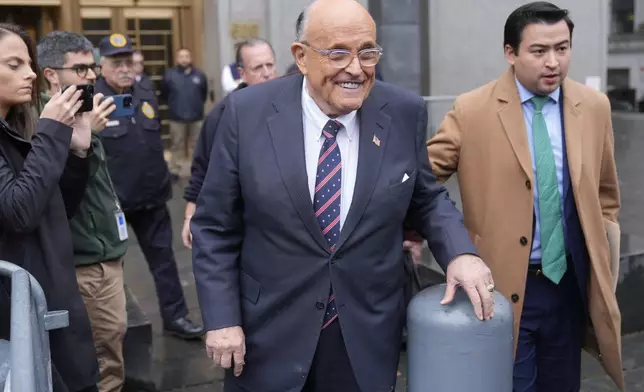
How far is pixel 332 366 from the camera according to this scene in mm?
2582

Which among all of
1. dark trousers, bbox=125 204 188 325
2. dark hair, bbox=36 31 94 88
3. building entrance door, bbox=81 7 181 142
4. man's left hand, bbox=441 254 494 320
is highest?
building entrance door, bbox=81 7 181 142


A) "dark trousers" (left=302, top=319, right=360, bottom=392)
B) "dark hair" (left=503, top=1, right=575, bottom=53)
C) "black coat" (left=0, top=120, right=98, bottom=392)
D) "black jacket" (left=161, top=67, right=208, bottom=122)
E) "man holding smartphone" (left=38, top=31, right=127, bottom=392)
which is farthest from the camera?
"black jacket" (left=161, top=67, right=208, bottom=122)

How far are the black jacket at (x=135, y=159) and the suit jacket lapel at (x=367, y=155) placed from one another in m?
2.70

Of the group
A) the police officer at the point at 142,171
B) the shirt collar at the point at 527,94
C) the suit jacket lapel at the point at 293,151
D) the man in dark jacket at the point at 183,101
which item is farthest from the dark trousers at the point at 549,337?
the man in dark jacket at the point at 183,101

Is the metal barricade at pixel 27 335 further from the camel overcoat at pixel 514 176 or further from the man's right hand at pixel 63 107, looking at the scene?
the camel overcoat at pixel 514 176

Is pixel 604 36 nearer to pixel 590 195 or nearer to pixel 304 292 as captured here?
pixel 590 195

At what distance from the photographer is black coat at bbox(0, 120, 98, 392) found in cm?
268

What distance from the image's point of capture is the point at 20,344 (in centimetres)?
187

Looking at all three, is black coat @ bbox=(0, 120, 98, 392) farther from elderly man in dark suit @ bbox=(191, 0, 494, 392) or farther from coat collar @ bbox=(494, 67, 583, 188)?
coat collar @ bbox=(494, 67, 583, 188)

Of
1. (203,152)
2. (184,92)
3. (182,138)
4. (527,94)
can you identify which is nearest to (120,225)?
(203,152)

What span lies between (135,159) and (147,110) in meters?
0.36

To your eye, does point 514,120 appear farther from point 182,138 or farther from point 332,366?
point 182,138

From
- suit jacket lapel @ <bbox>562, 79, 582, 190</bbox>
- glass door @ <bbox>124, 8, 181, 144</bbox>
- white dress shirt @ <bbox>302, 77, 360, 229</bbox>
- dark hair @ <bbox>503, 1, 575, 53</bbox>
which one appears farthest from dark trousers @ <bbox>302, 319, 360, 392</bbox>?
glass door @ <bbox>124, 8, 181, 144</bbox>

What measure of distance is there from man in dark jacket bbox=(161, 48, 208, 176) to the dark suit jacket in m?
8.77
